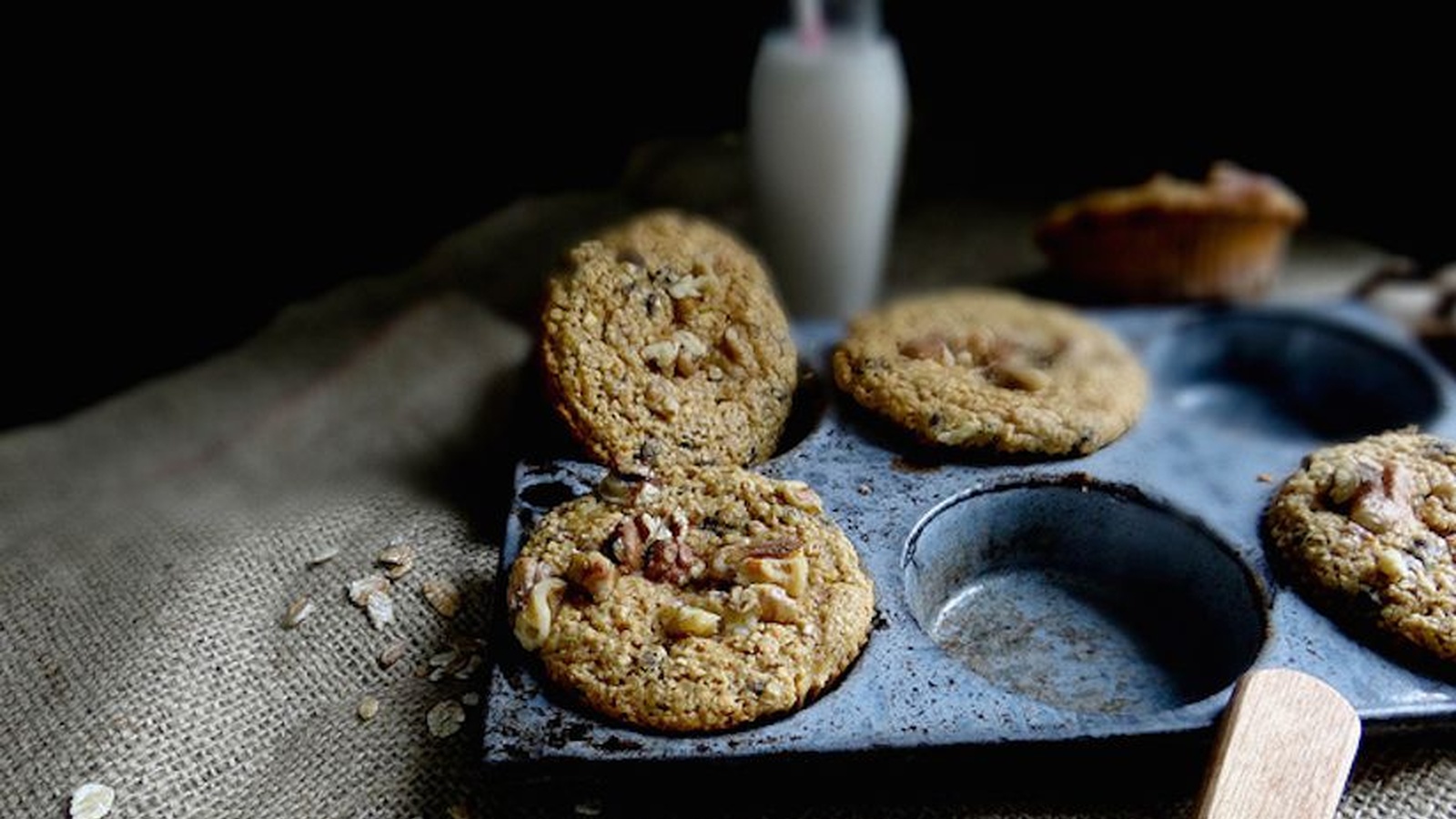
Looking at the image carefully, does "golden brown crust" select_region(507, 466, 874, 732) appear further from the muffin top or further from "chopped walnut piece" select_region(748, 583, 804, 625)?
the muffin top

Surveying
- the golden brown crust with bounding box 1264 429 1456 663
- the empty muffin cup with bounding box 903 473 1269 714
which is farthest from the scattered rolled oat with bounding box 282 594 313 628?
the golden brown crust with bounding box 1264 429 1456 663

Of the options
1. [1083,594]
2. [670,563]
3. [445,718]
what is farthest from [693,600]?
[1083,594]

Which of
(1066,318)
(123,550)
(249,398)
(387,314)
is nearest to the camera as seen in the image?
(123,550)

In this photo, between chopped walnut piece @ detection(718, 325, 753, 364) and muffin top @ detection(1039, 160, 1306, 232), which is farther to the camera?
muffin top @ detection(1039, 160, 1306, 232)

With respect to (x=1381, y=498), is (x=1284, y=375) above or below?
below

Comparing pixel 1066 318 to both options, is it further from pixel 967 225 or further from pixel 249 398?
pixel 249 398

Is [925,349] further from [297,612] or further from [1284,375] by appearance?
[297,612]

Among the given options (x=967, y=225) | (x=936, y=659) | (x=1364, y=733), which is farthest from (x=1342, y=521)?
(x=967, y=225)
